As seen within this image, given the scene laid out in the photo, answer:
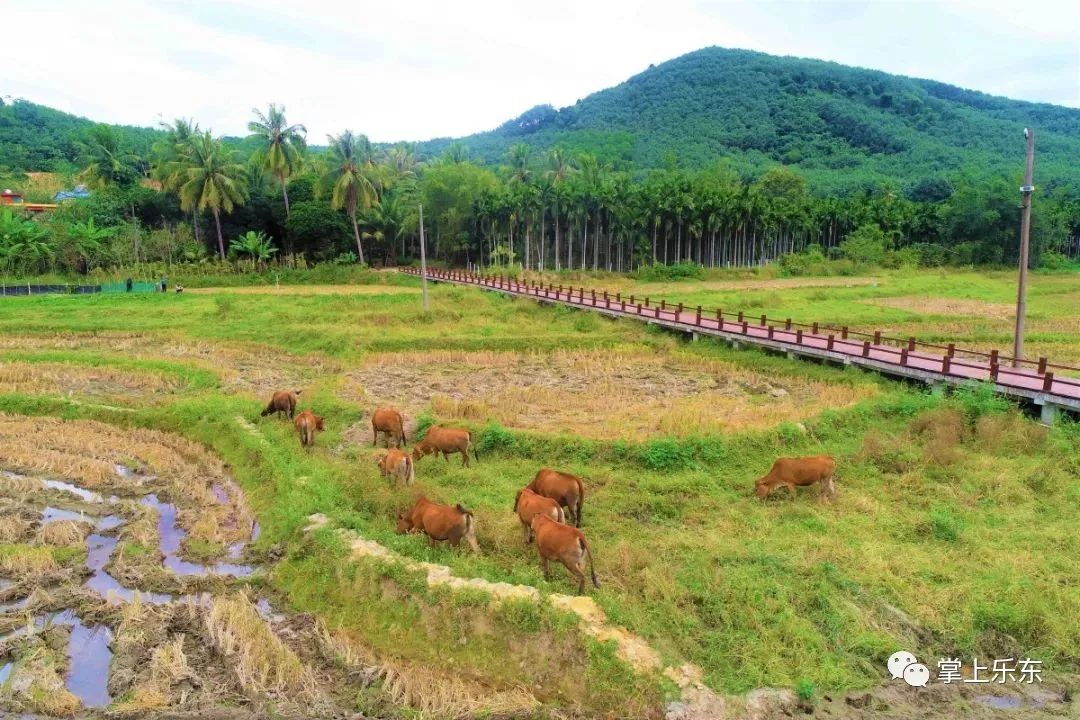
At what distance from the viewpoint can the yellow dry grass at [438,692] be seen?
25.1 feet

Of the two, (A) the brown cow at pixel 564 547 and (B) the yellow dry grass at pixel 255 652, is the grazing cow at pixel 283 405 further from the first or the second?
(A) the brown cow at pixel 564 547

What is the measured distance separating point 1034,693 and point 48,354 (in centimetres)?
3088

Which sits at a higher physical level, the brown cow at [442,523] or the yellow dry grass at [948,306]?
the yellow dry grass at [948,306]

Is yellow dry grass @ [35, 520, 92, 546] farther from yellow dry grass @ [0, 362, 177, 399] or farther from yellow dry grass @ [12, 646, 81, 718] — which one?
yellow dry grass @ [0, 362, 177, 399]

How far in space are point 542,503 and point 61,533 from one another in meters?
8.51

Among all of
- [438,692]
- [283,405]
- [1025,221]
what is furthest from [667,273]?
[438,692]

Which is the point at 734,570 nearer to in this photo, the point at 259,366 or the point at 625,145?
the point at 259,366

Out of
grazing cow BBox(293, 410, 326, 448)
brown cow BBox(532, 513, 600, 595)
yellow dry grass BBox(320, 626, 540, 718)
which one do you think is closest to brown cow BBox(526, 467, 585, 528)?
brown cow BBox(532, 513, 600, 595)

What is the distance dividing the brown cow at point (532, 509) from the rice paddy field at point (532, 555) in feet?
1.36

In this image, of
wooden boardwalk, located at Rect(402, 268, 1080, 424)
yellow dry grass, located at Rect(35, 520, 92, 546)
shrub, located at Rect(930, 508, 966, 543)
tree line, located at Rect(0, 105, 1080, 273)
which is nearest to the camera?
shrub, located at Rect(930, 508, 966, 543)

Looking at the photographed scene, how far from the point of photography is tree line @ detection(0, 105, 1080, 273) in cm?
5784

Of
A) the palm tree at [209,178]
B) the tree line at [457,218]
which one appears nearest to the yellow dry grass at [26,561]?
the tree line at [457,218]

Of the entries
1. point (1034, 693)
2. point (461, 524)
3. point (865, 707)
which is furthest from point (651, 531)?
point (1034, 693)

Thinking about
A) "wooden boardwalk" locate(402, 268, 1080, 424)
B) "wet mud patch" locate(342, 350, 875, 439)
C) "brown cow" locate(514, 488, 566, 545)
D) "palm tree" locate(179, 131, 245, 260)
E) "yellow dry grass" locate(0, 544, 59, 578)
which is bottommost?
"yellow dry grass" locate(0, 544, 59, 578)
